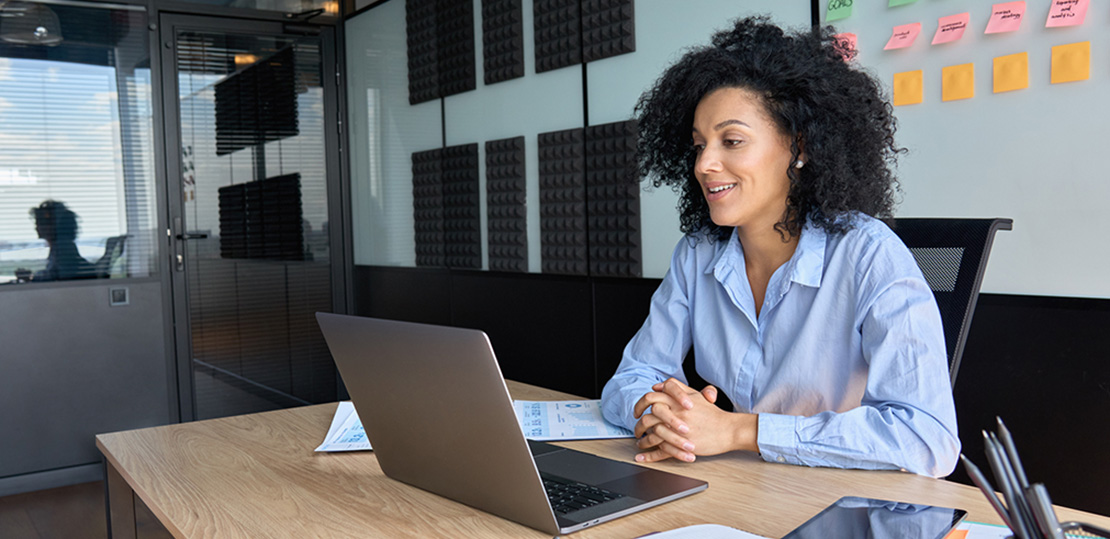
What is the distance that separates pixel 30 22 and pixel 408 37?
1764 mm

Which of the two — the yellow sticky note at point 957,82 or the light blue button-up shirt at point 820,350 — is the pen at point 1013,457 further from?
the yellow sticky note at point 957,82

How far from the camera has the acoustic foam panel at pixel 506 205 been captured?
3744 mm

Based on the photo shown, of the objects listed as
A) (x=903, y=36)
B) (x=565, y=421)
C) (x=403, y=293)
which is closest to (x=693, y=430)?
(x=565, y=421)

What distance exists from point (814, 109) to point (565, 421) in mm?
755

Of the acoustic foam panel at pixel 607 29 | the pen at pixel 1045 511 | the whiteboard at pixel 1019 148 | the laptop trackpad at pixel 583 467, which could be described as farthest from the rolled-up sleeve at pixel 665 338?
the acoustic foam panel at pixel 607 29

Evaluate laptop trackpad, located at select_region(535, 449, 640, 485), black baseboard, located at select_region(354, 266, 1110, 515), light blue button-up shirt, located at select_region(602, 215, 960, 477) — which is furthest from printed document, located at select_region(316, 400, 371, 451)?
black baseboard, located at select_region(354, 266, 1110, 515)

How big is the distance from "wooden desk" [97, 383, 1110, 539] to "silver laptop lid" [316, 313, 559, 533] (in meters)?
0.03

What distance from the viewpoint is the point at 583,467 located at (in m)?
1.17

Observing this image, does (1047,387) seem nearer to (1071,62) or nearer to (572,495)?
(1071,62)

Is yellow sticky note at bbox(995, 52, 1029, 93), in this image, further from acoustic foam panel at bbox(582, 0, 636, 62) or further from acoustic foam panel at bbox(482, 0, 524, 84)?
acoustic foam panel at bbox(482, 0, 524, 84)

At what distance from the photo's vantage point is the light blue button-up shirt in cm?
117

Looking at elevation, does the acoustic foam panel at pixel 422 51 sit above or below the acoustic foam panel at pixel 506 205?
above

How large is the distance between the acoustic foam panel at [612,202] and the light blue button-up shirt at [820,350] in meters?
1.41

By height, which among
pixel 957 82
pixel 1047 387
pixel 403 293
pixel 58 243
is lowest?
pixel 1047 387
